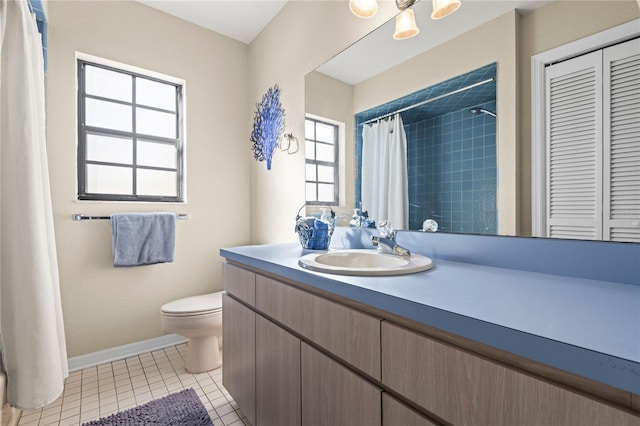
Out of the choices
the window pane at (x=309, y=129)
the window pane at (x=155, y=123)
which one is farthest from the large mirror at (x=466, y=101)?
the window pane at (x=155, y=123)

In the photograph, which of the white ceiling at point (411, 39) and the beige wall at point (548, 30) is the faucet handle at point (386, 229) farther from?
the white ceiling at point (411, 39)

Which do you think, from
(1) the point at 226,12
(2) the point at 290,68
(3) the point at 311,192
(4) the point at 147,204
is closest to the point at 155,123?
(4) the point at 147,204

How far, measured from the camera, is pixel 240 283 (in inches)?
55.0

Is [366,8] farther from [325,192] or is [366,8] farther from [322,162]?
[325,192]

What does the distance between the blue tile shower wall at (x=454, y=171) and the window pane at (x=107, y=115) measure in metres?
2.03

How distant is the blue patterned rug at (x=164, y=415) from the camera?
4.73ft

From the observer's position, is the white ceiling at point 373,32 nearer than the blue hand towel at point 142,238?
Yes

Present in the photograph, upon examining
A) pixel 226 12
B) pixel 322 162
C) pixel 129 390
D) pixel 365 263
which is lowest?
pixel 129 390

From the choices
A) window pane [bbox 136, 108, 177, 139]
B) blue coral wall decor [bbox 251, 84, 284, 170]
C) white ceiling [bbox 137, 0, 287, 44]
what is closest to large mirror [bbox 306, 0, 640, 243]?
blue coral wall decor [bbox 251, 84, 284, 170]

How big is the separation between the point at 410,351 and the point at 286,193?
1.68 m

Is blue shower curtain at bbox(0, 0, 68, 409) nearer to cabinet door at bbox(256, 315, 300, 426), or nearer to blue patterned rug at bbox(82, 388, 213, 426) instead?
blue patterned rug at bbox(82, 388, 213, 426)

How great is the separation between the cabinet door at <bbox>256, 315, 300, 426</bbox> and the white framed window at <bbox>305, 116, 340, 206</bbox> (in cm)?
84

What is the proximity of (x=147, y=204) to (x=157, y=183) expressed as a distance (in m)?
0.21

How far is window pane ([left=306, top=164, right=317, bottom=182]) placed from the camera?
6.27 ft
